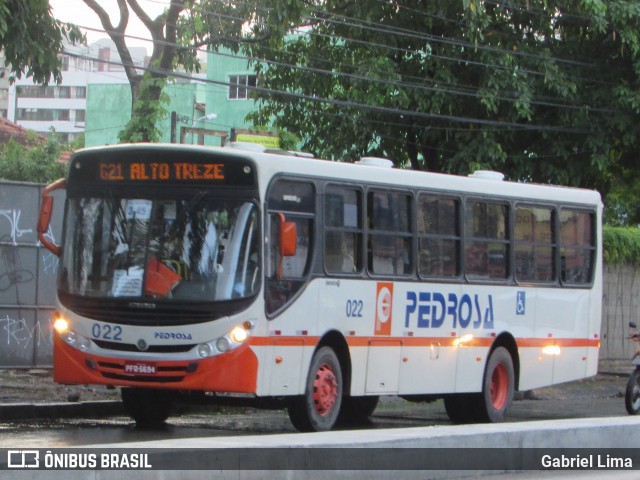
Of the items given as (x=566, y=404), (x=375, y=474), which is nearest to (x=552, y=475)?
(x=375, y=474)

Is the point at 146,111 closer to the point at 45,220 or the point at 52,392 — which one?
the point at 52,392

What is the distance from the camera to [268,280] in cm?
1263

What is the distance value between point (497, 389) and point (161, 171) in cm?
605

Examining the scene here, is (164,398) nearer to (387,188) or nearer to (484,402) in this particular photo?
(387,188)

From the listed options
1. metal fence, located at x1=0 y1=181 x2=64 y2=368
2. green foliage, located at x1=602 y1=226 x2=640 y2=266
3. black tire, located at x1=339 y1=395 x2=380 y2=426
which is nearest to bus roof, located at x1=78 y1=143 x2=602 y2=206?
black tire, located at x1=339 y1=395 x2=380 y2=426

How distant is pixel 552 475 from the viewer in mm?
10938

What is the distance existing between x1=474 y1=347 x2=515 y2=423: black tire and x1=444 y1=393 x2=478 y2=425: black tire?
0.32 ft

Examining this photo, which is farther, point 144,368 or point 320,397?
point 320,397

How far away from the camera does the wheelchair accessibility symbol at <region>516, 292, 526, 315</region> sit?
16703 millimetres

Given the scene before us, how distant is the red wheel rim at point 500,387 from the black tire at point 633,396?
2.35 metres

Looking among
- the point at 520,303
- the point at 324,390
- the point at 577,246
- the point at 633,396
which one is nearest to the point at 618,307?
the point at 633,396

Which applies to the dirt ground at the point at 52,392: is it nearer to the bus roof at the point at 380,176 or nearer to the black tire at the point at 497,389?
the bus roof at the point at 380,176

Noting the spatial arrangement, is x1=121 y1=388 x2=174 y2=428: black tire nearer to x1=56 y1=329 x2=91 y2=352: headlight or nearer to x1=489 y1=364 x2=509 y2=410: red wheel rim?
x1=56 y1=329 x2=91 y2=352: headlight

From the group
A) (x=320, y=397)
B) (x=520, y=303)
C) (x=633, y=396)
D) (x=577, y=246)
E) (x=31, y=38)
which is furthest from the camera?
(x=633, y=396)
